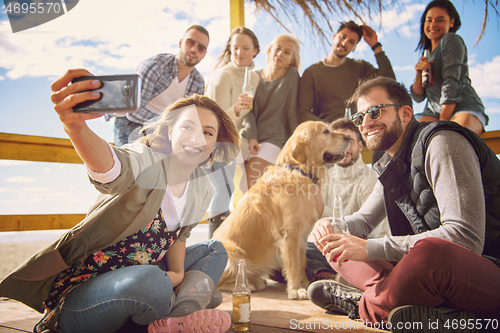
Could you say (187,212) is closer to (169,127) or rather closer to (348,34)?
(169,127)

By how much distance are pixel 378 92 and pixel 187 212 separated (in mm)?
1081

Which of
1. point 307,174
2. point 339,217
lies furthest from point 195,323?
point 307,174

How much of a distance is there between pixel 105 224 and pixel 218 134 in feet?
2.18

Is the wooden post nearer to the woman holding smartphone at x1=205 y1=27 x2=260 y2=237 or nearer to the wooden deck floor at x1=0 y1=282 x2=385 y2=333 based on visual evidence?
the woman holding smartphone at x1=205 y1=27 x2=260 y2=237

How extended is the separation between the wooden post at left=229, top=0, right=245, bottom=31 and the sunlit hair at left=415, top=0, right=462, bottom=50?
1.89m

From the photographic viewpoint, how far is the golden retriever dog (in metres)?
2.31

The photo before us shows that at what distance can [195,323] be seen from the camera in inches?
47.3

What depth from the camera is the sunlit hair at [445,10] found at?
270 centimetres

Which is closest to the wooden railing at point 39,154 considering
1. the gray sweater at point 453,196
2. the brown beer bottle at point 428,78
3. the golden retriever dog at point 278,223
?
the brown beer bottle at point 428,78

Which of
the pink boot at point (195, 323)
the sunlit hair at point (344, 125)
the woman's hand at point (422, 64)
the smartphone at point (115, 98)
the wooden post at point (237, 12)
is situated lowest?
the pink boot at point (195, 323)

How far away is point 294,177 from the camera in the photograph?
251cm

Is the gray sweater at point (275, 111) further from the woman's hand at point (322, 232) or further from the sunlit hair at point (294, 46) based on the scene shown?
the woman's hand at point (322, 232)

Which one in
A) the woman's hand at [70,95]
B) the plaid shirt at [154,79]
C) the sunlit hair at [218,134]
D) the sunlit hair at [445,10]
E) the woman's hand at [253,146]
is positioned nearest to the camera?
the woman's hand at [70,95]

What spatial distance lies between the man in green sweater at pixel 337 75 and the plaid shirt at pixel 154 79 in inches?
43.1
